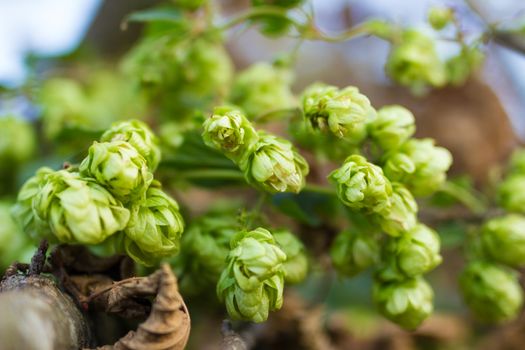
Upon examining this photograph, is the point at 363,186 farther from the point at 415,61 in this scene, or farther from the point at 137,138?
the point at 415,61

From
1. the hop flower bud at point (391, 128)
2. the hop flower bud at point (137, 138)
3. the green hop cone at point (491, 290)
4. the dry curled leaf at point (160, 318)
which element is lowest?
the green hop cone at point (491, 290)

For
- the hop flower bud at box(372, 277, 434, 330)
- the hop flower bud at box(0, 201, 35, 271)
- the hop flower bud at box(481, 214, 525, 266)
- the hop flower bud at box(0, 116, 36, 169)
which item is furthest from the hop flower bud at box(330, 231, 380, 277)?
the hop flower bud at box(0, 116, 36, 169)

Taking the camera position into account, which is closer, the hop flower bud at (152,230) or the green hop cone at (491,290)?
the hop flower bud at (152,230)

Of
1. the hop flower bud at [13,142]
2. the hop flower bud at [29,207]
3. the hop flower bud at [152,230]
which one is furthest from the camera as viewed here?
the hop flower bud at [13,142]

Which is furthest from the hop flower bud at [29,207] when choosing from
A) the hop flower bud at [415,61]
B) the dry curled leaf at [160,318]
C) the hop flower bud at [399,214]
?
the hop flower bud at [415,61]

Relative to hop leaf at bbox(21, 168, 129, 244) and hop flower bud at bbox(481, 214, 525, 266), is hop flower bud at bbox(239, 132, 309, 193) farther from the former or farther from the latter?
hop flower bud at bbox(481, 214, 525, 266)

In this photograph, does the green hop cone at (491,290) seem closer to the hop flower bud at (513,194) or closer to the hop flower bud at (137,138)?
the hop flower bud at (513,194)

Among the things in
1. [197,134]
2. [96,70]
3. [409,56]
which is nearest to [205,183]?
[197,134]
